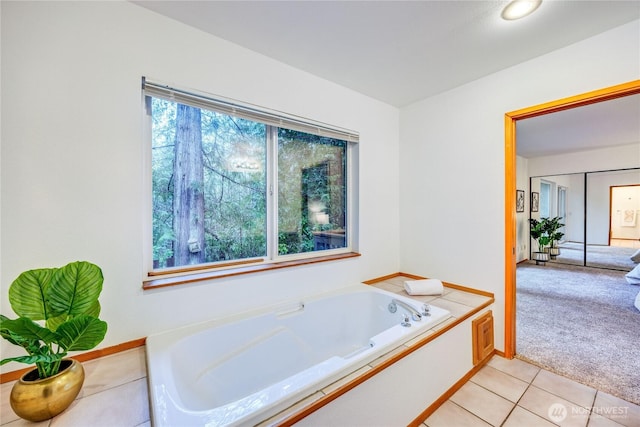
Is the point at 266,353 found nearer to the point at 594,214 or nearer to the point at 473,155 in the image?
the point at 473,155

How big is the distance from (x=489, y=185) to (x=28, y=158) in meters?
2.96

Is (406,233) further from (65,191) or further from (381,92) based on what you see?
(65,191)

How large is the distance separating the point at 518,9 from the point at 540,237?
5.79 m

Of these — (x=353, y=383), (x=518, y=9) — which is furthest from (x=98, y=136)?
(x=518, y=9)

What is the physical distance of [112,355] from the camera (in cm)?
136

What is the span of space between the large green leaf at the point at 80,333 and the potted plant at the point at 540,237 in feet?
23.3

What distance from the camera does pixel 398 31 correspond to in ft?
5.26

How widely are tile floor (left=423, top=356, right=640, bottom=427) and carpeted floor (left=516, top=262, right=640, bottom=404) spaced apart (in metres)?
0.16

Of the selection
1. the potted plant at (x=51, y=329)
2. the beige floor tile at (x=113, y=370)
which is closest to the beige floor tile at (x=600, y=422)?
the beige floor tile at (x=113, y=370)

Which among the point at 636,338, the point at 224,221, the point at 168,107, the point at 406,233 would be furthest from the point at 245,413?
the point at 636,338

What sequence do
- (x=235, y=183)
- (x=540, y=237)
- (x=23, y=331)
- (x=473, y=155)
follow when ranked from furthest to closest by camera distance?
(x=540, y=237) → (x=473, y=155) → (x=235, y=183) → (x=23, y=331)

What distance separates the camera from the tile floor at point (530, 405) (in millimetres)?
1455

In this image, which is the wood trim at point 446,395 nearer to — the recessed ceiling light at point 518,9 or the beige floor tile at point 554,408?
the beige floor tile at point 554,408

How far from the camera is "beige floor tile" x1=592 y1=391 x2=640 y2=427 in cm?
145
